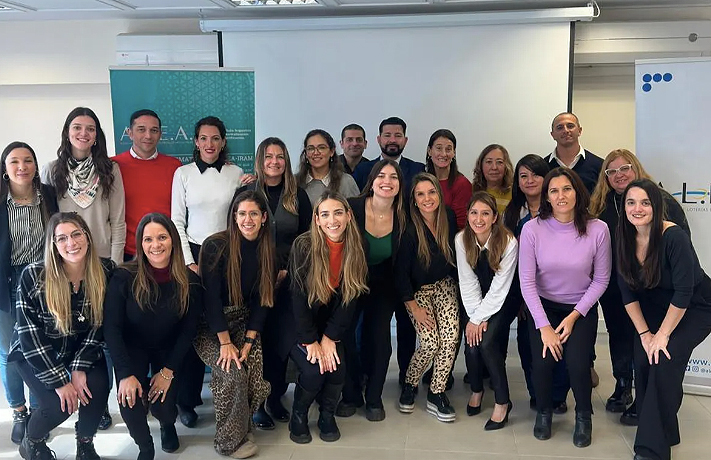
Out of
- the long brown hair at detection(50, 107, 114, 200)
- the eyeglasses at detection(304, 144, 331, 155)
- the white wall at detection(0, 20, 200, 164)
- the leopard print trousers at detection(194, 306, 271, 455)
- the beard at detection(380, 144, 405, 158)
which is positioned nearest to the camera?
the leopard print trousers at detection(194, 306, 271, 455)

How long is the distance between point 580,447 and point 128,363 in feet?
7.46

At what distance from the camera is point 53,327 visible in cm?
275

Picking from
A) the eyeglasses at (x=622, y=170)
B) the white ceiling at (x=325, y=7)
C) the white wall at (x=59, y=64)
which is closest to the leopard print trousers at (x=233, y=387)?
the eyeglasses at (x=622, y=170)

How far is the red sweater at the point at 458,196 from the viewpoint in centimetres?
379

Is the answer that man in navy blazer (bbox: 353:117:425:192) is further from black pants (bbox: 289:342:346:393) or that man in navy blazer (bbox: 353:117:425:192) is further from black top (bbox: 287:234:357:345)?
black pants (bbox: 289:342:346:393)

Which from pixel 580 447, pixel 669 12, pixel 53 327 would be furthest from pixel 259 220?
pixel 669 12

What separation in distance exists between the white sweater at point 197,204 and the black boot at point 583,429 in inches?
86.4

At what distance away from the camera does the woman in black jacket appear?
2797 mm

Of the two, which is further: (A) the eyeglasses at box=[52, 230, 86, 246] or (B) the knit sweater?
(B) the knit sweater

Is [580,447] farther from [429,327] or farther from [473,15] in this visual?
[473,15]

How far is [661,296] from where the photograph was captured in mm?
2941

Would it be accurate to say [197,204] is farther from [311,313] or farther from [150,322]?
[311,313]

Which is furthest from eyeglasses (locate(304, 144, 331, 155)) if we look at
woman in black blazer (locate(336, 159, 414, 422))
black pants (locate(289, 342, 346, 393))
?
black pants (locate(289, 342, 346, 393))

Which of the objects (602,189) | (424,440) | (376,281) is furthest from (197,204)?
(602,189)
